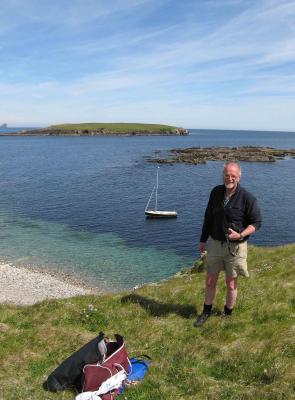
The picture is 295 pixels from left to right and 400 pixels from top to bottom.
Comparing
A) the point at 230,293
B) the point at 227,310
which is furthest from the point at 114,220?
the point at 230,293

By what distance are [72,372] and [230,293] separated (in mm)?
4523

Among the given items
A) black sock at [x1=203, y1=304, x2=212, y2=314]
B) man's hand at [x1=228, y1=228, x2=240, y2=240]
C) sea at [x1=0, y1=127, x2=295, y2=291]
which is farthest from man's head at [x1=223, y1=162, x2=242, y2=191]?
sea at [x1=0, y1=127, x2=295, y2=291]

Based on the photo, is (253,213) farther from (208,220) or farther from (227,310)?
(227,310)

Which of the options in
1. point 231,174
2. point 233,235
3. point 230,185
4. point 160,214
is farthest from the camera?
point 160,214

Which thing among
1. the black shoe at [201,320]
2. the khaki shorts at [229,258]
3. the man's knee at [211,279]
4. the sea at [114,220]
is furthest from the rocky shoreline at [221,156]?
the khaki shorts at [229,258]

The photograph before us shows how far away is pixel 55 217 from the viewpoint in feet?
173

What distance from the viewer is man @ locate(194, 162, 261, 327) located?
9422mm

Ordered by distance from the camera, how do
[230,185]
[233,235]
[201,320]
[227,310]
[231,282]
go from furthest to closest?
[227,310] → [201,320] → [231,282] → [233,235] → [230,185]

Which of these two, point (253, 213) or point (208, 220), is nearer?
point (253, 213)

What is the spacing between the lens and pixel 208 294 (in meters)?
Result: 10.6

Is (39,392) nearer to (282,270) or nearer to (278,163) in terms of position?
(282,270)

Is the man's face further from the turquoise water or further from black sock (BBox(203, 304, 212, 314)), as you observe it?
the turquoise water

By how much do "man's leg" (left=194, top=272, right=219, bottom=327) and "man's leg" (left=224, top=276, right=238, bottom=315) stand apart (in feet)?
1.17

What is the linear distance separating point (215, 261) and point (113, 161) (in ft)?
379
